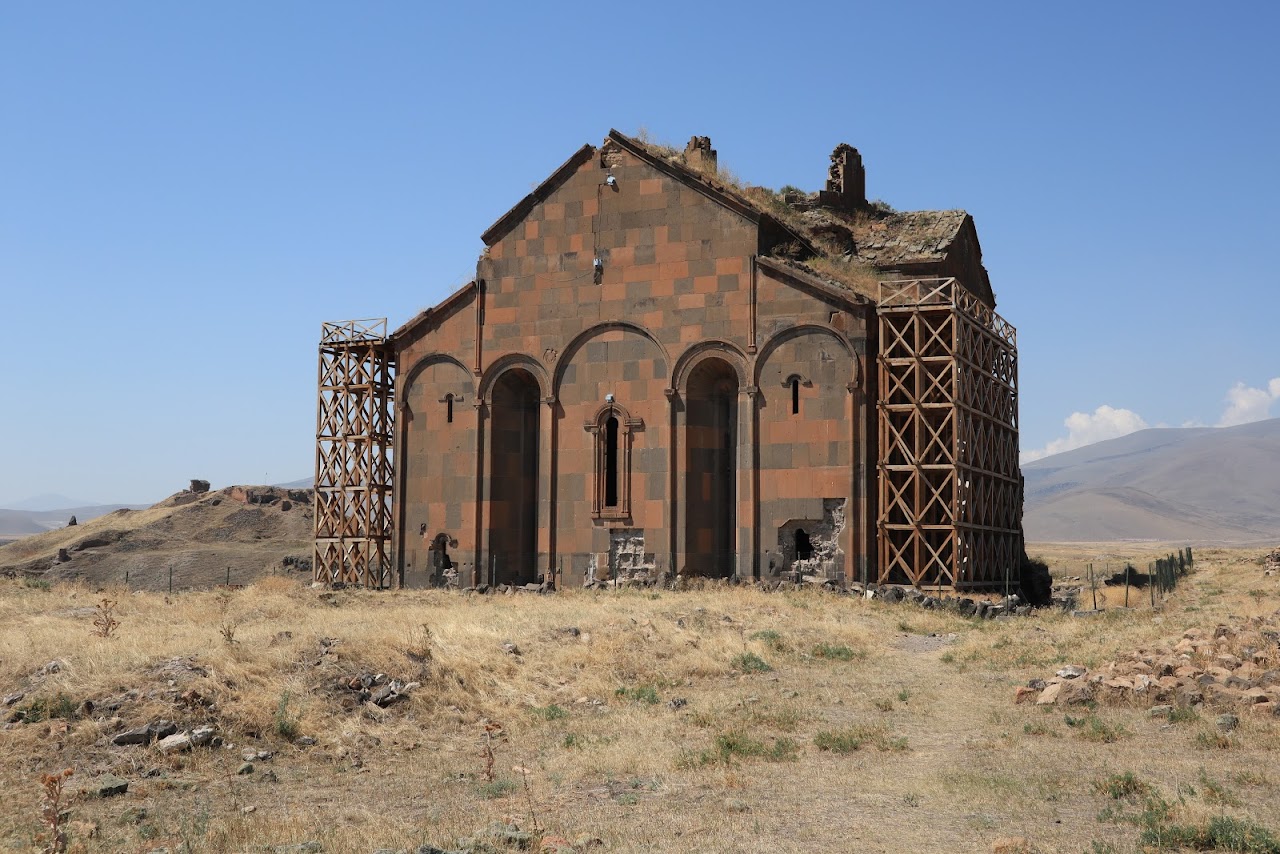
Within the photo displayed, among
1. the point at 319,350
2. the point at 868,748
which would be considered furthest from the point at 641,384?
the point at 868,748

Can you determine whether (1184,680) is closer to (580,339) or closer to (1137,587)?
(580,339)

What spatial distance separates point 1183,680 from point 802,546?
13168 millimetres

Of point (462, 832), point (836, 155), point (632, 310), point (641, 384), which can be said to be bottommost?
point (462, 832)

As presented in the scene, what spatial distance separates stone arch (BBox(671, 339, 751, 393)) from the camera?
26359 mm

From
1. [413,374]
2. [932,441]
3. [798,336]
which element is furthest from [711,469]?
[413,374]

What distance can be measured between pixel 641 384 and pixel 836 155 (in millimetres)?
11838

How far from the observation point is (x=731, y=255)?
A: 26766 mm

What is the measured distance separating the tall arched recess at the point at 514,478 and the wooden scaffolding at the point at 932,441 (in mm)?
9094

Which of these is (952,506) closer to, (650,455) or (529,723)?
(650,455)

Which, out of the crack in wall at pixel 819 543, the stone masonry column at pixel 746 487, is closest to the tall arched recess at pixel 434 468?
the stone masonry column at pixel 746 487

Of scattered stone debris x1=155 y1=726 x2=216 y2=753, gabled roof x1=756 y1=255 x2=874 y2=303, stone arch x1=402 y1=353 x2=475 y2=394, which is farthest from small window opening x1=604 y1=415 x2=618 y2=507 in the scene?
scattered stone debris x1=155 y1=726 x2=216 y2=753

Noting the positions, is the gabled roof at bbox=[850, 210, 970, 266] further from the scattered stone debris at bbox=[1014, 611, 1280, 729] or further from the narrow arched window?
the scattered stone debris at bbox=[1014, 611, 1280, 729]

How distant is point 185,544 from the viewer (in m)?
45.8

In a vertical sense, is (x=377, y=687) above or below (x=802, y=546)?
below
